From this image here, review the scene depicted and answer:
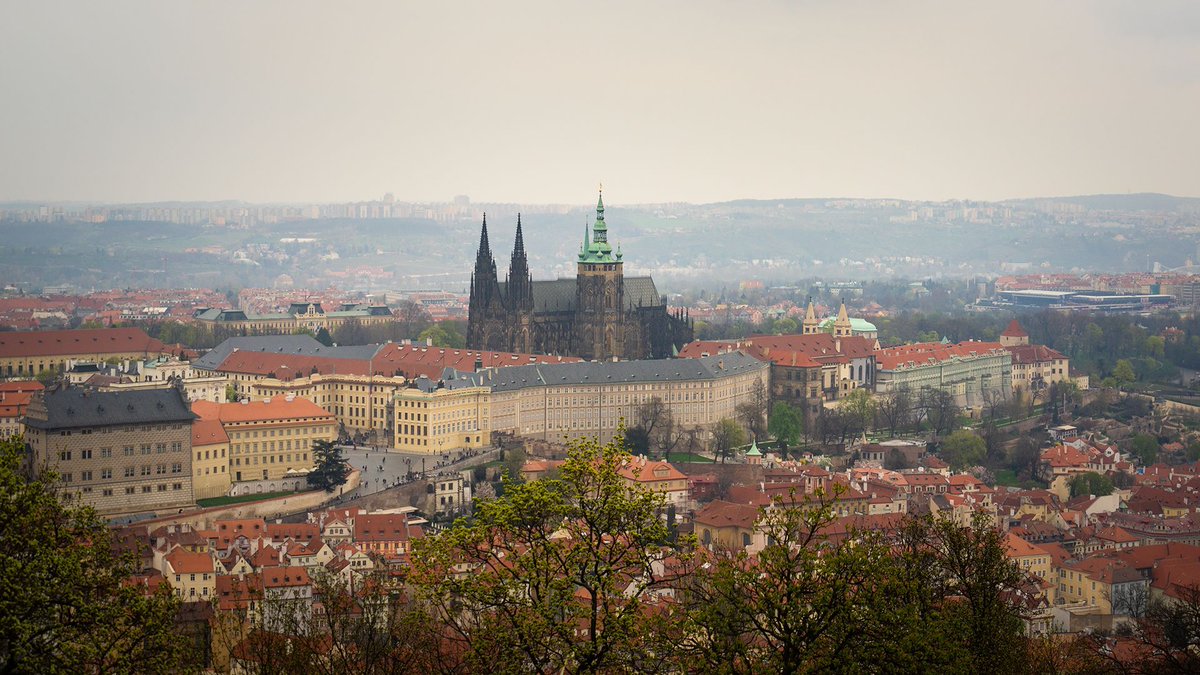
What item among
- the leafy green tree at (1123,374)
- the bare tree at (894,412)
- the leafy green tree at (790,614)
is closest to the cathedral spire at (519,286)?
the bare tree at (894,412)

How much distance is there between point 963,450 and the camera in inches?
3029

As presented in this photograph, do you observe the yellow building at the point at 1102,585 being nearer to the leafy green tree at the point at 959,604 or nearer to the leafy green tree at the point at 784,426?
the leafy green tree at the point at 959,604

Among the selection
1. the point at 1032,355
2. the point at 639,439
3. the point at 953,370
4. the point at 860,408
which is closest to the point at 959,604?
the point at 639,439

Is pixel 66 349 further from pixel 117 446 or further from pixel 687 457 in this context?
pixel 117 446

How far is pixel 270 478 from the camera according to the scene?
2539 inches

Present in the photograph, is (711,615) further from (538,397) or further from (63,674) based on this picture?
(538,397)

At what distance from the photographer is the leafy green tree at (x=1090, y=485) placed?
6894 centimetres

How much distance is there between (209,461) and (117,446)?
162 inches

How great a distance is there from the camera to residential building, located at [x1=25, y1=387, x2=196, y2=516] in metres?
57.9

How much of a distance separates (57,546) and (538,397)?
189 feet

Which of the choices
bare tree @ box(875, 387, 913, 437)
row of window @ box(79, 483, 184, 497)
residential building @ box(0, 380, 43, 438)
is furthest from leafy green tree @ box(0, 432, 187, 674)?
bare tree @ box(875, 387, 913, 437)

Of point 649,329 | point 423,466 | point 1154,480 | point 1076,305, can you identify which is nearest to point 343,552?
point 423,466

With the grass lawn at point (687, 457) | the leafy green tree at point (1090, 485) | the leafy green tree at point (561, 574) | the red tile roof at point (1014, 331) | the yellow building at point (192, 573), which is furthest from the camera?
the red tile roof at point (1014, 331)

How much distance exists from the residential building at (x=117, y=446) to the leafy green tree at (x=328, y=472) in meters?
4.43
